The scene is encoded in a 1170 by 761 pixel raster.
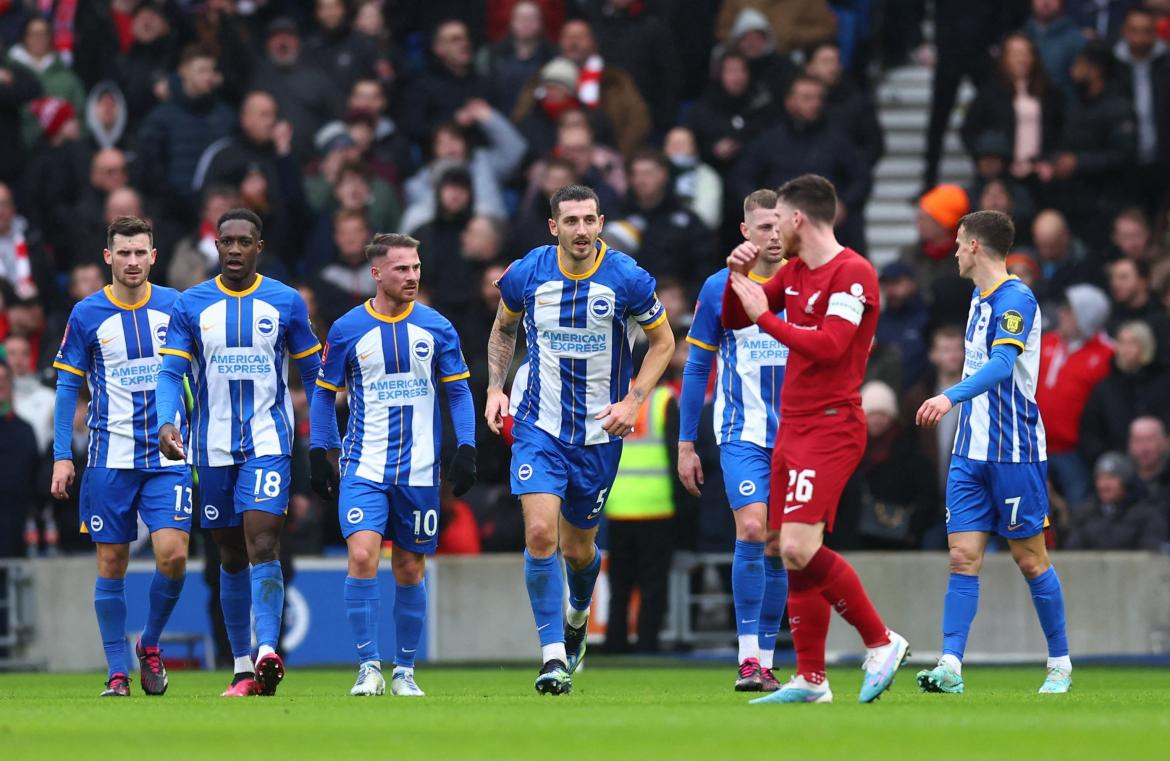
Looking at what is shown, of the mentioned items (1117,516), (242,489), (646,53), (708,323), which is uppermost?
(646,53)

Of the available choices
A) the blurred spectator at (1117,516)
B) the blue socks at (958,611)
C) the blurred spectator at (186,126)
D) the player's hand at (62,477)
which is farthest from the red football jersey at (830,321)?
the blurred spectator at (186,126)

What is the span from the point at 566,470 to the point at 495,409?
558 millimetres

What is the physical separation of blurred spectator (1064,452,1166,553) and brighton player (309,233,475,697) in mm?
6516

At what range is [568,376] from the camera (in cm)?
1241

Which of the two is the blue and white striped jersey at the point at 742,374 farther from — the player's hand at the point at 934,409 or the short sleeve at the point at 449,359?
the player's hand at the point at 934,409

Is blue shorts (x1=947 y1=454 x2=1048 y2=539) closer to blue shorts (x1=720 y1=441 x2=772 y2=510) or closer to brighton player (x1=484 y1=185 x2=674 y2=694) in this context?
blue shorts (x1=720 y1=441 x2=772 y2=510)

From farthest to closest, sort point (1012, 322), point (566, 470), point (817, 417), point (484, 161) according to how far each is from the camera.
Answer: point (484, 161), point (566, 470), point (1012, 322), point (817, 417)

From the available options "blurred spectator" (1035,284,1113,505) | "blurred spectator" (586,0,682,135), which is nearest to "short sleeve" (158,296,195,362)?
"blurred spectator" (1035,284,1113,505)

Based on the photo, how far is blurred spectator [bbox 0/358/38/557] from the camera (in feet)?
58.0

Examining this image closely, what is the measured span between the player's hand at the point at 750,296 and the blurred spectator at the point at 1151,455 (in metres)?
8.20

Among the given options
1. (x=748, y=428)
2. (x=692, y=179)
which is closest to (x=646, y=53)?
(x=692, y=179)

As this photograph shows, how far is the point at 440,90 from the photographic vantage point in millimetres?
21766

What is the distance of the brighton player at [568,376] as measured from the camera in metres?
12.2

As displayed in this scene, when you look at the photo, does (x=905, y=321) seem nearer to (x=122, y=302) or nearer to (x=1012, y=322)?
(x=1012, y=322)
